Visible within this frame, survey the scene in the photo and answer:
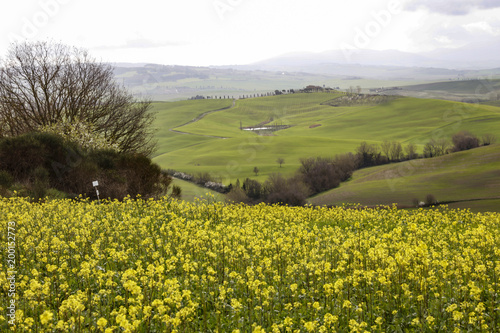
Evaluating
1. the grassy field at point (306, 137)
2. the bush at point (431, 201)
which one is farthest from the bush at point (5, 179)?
the grassy field at point (306, 137)

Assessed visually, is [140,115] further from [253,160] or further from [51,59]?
[253,160]

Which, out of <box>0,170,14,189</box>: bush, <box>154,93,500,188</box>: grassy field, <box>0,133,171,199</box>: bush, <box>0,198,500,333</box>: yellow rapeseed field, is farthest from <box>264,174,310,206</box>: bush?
<box>0,198,500,333</box>: yellow rapeseed field

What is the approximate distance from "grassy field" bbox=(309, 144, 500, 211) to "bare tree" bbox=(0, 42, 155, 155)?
1356 inches

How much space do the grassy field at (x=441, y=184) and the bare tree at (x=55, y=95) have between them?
1356 inches

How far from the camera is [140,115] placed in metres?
46.5

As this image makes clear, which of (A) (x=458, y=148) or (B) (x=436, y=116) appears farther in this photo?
(B) (x=436, y=116)

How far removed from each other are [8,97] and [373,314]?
138 feet

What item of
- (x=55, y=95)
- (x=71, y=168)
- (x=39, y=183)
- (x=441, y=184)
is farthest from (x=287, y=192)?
(x=39, y=183)

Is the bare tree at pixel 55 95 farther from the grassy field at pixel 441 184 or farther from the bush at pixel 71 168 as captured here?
the grassy field at pixel 441 184

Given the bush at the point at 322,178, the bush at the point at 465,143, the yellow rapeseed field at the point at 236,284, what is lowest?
the bush at the point at 322,178

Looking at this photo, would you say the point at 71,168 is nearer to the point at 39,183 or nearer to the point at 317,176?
the point at 39,183

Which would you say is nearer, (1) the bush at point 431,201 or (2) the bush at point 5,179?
(2) the bush at point 5,179

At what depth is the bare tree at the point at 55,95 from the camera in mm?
38375

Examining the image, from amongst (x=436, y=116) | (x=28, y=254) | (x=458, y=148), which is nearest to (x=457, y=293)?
(x=28, y=254)
